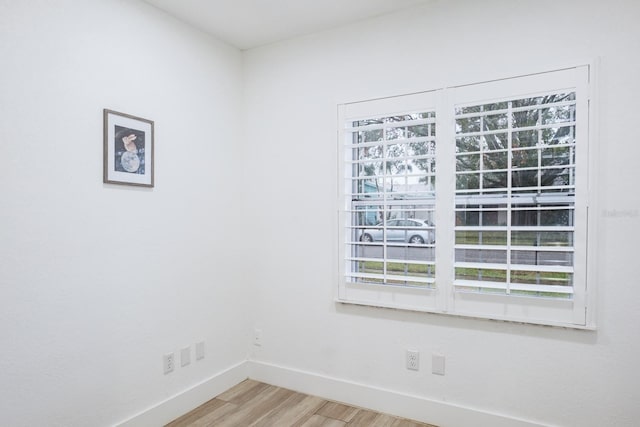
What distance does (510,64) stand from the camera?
7.48 feet

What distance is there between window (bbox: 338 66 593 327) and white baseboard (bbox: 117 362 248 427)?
1087 mm

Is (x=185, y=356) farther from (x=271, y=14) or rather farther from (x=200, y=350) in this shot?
(x=271, y=14)

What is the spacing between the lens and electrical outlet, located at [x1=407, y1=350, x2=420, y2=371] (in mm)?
2551

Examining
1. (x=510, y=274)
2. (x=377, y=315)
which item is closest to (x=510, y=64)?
(x=510, y=274)

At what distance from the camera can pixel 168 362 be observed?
257 centimetres

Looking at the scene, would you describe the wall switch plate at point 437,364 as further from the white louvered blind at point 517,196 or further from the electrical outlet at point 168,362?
the electrical outlet at point 168,362

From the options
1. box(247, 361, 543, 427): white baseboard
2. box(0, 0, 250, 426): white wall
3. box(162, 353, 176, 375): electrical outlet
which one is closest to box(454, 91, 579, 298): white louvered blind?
box(247, 361, 543, 427): white baseboard

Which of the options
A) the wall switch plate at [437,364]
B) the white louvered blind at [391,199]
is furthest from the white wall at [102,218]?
the wall switch plate at [437,364]

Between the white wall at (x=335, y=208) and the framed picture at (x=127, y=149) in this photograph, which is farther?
the framed picture at (x=127, y=149)

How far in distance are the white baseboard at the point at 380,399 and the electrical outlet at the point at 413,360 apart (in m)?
0.18

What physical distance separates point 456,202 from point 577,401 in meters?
1.24

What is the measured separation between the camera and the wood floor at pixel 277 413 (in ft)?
8.27

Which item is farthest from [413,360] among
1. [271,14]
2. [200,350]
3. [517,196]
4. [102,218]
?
[271,14]

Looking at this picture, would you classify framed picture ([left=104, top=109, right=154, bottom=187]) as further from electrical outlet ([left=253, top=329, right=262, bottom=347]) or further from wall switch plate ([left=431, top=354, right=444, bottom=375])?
wall switch plate ([left=431, top=354, right=444, bottom=375])
